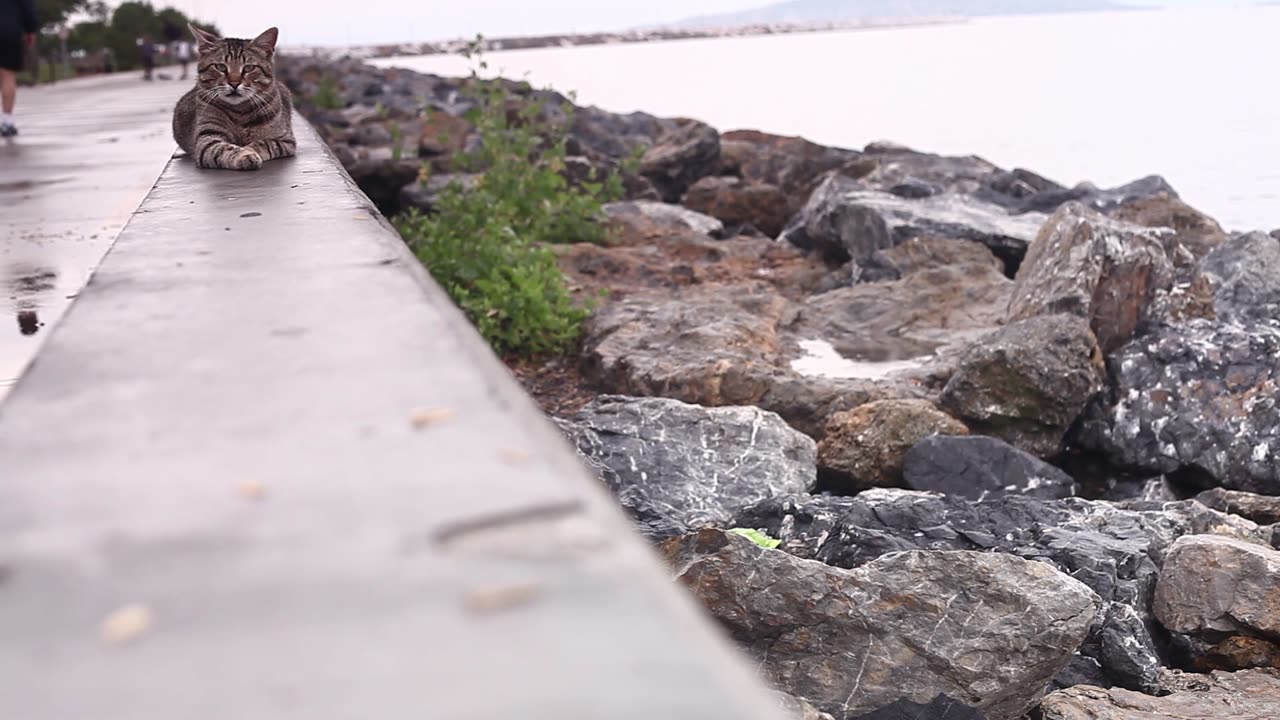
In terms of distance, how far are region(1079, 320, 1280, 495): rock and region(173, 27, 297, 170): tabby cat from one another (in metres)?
4.09

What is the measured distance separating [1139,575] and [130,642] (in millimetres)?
3675

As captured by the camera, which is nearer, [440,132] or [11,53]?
[11,53]

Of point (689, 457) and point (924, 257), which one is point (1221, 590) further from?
point (924, 257)

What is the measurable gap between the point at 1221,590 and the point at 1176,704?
0.57m

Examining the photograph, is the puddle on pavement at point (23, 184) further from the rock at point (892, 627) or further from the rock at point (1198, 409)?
the rock at point (1198, 409)

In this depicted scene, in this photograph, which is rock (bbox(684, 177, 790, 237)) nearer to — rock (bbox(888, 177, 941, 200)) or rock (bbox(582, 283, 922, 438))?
rock (bbox(888, 177, 941, 200))

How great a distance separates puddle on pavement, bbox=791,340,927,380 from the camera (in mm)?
6715

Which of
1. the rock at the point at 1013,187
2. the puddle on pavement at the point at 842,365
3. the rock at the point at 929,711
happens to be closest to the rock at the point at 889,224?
the rock at the point at 1013,187

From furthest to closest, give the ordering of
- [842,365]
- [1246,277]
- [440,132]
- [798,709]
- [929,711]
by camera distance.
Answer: [440,132] → [1246,277] → [842,365] → [929,711] → [798,709]

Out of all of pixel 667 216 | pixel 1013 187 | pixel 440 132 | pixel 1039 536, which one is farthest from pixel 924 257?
pixel 440 132

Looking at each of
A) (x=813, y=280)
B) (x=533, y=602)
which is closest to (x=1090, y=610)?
(x=533, y=602)

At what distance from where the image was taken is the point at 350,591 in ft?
3.16

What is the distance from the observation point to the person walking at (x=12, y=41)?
9.93 m

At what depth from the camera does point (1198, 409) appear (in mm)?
5859
